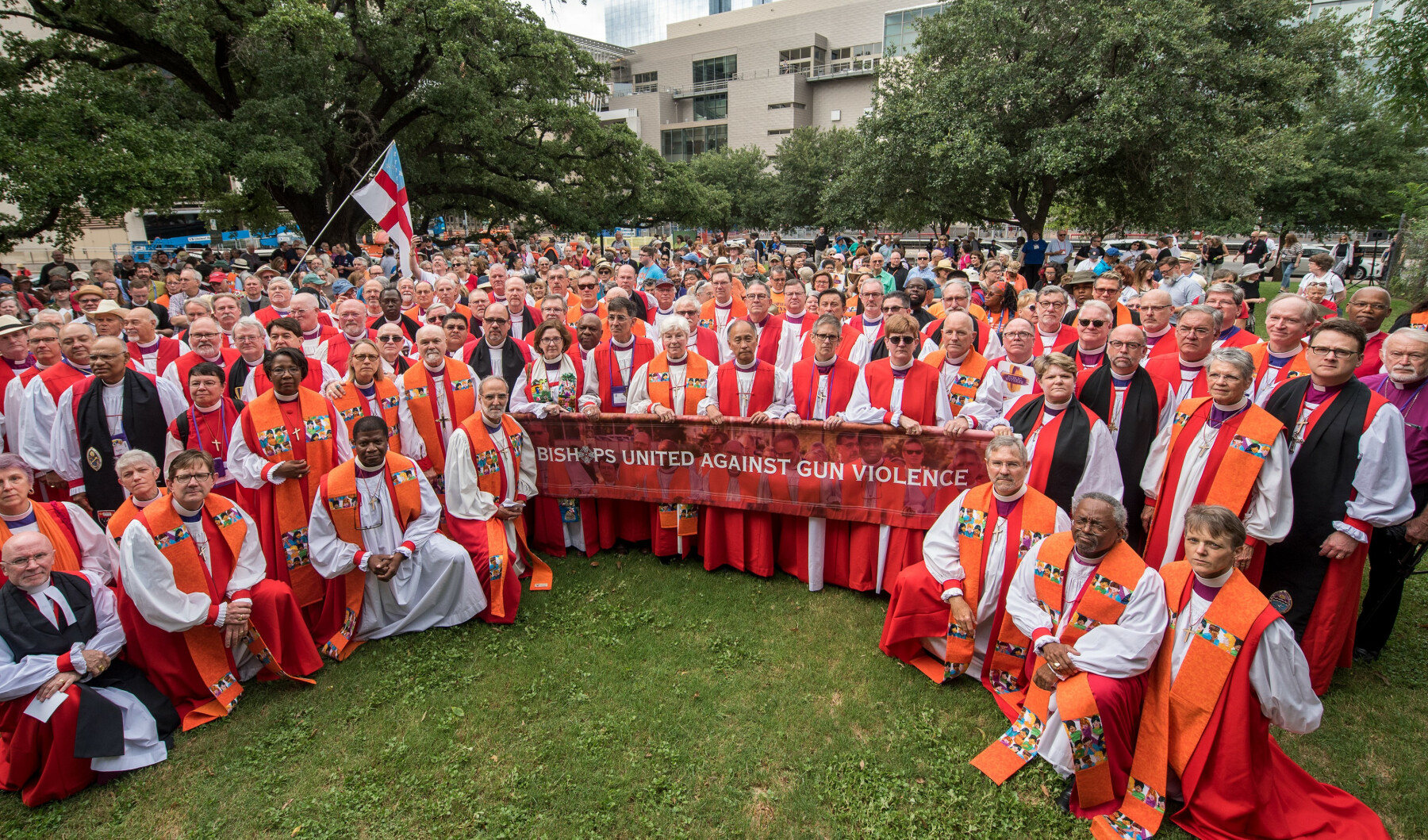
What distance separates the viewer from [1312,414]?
4379 millimetres

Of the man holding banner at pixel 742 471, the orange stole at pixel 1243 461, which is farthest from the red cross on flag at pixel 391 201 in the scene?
the orange stole at pixel 1243 461

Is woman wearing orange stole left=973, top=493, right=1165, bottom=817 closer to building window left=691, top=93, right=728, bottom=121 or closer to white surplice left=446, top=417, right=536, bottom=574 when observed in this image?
white surplice left=446, top=417, right=536, bottom=574

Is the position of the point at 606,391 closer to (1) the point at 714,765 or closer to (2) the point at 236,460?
(2) the point at 236,460

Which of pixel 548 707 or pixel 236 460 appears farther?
pixel 236 460

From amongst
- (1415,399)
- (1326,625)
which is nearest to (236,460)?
(1326,625)

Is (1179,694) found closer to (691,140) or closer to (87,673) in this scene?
(87,673)

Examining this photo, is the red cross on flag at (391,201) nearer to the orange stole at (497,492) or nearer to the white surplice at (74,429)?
the white surplice at (74,429)

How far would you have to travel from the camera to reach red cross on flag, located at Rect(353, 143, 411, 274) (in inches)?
386

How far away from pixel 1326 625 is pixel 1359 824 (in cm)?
141

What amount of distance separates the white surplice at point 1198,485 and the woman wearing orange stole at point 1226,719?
102 centimetres

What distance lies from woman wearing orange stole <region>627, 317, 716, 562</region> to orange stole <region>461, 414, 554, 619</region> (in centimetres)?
102

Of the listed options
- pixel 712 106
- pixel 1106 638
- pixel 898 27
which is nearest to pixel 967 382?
pixel 1106 638

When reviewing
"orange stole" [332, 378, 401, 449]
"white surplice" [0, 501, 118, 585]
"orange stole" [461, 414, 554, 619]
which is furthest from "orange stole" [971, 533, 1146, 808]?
"white surplice" [0, 501, 118, 585]

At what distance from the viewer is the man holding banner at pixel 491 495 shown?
554 centimetres
